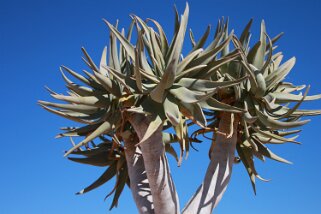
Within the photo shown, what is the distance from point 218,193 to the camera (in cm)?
582

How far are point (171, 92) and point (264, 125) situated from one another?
144 cm

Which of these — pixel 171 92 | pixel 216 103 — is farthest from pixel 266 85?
pixel 171 92

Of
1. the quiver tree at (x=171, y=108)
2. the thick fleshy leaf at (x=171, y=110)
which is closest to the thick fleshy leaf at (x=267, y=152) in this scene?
the quiver tree at (x=171, y=108)

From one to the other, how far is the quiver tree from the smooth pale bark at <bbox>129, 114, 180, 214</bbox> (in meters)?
0.01

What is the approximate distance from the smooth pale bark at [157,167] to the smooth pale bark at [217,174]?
12.9 inches

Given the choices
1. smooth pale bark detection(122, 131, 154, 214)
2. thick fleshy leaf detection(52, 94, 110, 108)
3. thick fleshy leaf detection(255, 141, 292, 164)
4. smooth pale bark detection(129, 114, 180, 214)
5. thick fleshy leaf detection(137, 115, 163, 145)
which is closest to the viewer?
thick fleshy leaf detection(137, 115, 163, 145)

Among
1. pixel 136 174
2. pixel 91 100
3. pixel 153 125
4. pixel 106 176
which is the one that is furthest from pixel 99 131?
pixel 106 176

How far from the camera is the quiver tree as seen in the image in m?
5.12

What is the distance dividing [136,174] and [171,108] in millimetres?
1278

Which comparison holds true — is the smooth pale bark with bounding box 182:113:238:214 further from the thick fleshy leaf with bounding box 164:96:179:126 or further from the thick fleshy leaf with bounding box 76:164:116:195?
the thick fleshy leaf with bounding box 76:164:116:195

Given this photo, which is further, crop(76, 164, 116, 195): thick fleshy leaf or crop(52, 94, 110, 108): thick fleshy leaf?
crop(76, 164, 116, 195): thick fleshy leaf

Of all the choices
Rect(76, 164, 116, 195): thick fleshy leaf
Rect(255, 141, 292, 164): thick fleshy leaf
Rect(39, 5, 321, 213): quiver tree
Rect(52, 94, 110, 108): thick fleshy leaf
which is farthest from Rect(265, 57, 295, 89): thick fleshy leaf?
Rect(76, 164, 116, 195): thick fleshy leaf

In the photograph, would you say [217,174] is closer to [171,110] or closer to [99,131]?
[171,110]

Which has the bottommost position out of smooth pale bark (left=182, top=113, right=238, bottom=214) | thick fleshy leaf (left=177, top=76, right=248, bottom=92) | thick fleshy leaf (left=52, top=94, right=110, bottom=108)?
smooth pale bark (left=182, top=113, right=238, bottom=214)
